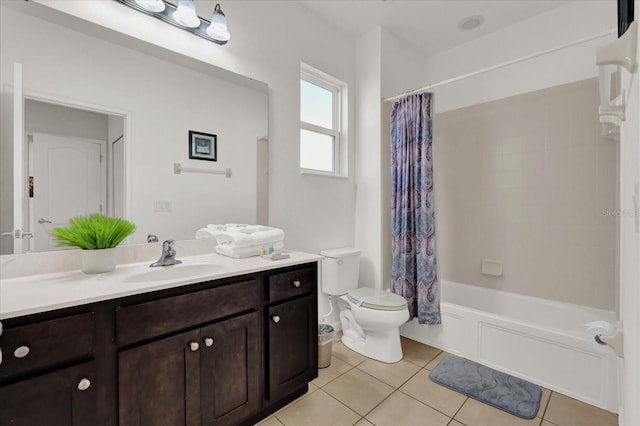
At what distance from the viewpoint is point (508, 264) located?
8.79 ft

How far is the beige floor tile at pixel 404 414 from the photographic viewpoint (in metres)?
1.54

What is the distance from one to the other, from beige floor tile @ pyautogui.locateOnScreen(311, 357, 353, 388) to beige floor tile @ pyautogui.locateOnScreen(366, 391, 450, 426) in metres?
0.39

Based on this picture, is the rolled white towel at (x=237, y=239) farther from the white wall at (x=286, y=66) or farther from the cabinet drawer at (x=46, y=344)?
the cabinet drawer at (x=46, y=344)

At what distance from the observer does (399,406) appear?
1668 millimetres

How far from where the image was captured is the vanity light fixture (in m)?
1.54

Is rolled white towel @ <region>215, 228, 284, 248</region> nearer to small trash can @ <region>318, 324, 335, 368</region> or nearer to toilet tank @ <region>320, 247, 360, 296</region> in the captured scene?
toilet tank @ <region>320, 247, 360, 296</region>

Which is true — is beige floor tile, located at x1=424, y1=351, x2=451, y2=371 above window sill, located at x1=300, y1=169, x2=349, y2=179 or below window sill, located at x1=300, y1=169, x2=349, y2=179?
below

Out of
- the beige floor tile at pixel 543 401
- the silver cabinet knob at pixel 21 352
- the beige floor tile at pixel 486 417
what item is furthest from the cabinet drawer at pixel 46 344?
the beige floor tile at pixel 543 401

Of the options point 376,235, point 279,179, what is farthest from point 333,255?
point 279,179

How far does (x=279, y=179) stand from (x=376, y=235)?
3.54 ft

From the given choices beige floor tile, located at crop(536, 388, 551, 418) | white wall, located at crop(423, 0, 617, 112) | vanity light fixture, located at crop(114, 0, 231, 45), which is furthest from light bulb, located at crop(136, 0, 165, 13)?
beige floor tile, located at crop(536, 388, 551, 418)

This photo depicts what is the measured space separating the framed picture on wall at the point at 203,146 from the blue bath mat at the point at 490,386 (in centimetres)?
211

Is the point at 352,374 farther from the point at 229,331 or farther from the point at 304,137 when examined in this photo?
the point at 304,137

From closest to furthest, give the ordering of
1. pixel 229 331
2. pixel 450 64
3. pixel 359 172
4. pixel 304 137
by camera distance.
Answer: pixel 229 331 < pixel 304 137 < pixel 359 172 < pixel 450 64
